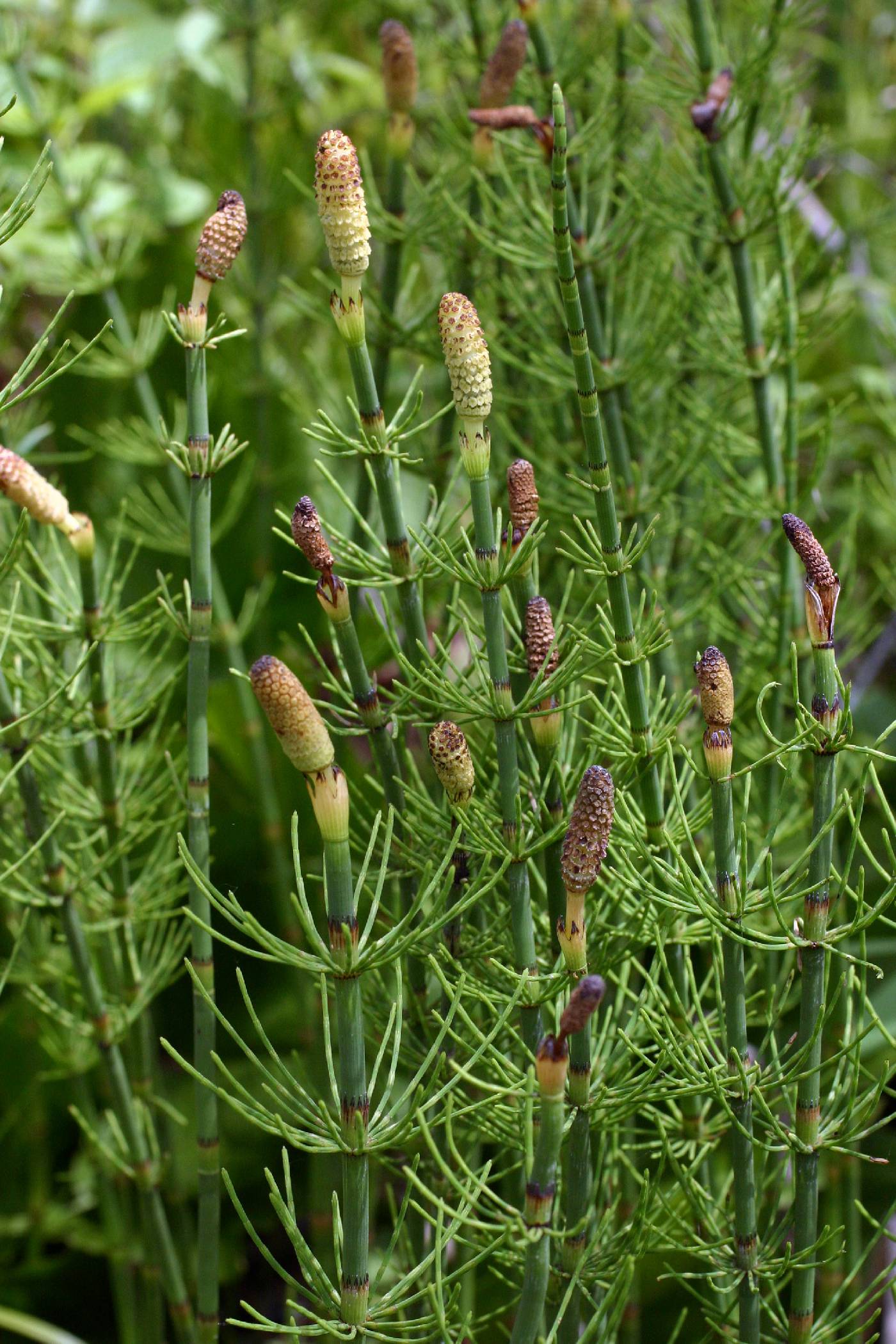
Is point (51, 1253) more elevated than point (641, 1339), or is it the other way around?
point (641, 1339)

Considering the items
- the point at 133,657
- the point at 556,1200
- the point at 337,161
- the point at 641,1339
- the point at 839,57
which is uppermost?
the point at 337,161

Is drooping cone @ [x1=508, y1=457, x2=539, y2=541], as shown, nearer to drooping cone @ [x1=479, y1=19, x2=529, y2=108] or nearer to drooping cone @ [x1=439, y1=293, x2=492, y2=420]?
drooping cone @ [x1=439, y1=293, x2=492, y2=420]

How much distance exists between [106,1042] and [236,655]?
1.19 ft

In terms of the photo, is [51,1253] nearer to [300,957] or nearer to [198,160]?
[300,957]

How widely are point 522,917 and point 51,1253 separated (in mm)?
928

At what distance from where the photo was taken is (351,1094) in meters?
0.48

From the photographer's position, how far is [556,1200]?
23.9 inches

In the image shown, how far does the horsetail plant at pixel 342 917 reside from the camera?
0.43m

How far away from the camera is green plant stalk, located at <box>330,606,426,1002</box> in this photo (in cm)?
53

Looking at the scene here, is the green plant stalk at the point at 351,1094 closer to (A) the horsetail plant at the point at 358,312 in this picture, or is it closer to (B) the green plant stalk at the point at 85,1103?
(A) the horsetail plant at the point at 358,312

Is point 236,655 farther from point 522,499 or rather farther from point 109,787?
point 522,499

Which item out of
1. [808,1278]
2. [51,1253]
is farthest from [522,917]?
[51,1253]

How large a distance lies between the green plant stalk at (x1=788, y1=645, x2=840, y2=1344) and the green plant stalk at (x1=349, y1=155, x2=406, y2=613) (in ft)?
1.17

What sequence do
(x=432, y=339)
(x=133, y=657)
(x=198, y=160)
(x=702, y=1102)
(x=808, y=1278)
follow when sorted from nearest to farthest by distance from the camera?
(x=808, y=1278), (x=702, y=1102), (x=432, y=339), (x=133, y=657), (x=198, y=160)
